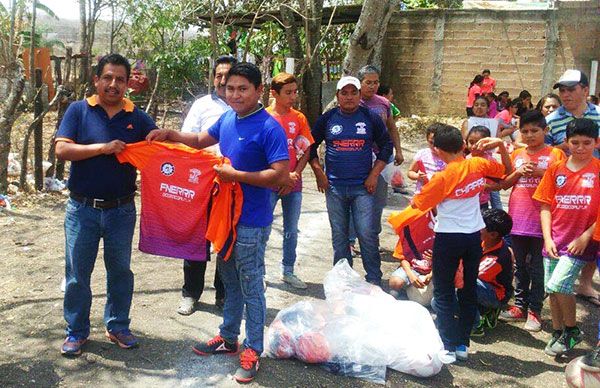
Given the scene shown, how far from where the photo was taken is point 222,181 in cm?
354

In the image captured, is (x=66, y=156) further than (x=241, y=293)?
No

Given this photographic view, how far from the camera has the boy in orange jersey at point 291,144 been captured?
488cm

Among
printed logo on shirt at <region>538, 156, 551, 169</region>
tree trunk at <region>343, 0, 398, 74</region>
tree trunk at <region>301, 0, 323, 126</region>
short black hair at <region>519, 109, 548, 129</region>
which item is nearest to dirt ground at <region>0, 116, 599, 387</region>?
printed logo on shirt at <region>538, 156, 551, 169</region>

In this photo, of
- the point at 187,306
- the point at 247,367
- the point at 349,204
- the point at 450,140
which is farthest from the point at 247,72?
the point at 187,306

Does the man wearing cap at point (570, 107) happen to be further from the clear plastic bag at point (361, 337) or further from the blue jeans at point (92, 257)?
the blue jeans at point (92, 257)

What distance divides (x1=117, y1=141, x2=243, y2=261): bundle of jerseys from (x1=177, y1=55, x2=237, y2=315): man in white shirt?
68 cm

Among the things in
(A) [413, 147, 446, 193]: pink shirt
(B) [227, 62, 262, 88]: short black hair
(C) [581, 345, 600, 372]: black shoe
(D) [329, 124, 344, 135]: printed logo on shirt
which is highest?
(B) [227, 62, 262, 88]: short black hair

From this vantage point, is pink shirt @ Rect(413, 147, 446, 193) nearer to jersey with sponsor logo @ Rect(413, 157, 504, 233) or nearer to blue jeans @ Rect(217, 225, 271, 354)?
jersey with sponsor logo @ Rect(413, 157, 504, 233)

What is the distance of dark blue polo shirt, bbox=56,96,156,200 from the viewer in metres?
3.58


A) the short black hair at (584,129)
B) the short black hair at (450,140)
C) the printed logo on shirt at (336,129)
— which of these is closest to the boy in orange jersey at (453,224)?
the short black hair at (450,140)

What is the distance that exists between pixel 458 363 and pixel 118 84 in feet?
9.17

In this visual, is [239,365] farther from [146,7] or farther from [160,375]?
[146,7]

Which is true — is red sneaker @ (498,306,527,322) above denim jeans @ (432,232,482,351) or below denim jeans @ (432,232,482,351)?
below

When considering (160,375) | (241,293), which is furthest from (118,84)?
(160,375)
